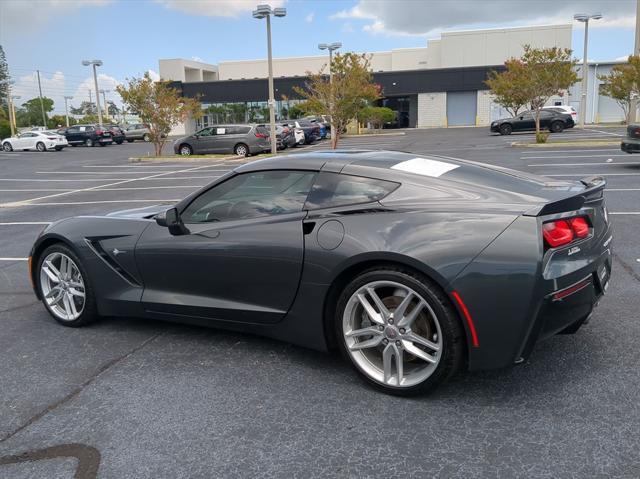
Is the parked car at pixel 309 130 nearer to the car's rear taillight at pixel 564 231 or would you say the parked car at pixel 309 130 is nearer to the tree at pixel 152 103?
the tree at pixel 152 103

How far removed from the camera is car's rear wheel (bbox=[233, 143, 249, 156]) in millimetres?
26502

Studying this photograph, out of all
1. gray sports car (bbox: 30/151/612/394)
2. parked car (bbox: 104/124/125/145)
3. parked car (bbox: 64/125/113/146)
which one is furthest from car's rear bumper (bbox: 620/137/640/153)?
parked car (bbox: 104/124/125/145)

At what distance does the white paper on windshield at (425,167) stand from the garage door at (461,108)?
54.1 m

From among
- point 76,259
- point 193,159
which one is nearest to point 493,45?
point 193,159

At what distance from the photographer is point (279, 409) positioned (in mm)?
3297

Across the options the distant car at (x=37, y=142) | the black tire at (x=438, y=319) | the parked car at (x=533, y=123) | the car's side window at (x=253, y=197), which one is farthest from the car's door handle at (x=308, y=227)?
the distant car at (x=37, y=142)

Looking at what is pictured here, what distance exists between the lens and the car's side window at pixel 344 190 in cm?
357

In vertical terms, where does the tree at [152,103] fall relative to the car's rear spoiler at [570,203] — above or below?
above

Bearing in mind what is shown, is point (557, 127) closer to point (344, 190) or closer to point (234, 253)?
point (344, 190)

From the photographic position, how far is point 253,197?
4.07 m

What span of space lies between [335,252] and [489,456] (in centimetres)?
135

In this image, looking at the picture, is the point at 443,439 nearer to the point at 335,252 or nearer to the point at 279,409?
the point at 279,409

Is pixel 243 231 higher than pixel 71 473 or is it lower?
higher

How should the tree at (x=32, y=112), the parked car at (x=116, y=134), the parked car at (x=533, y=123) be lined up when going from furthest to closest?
the tree at (x=32, y=112), the parked car at (x=116, y=134), the parked car at (x=533, y=123)
